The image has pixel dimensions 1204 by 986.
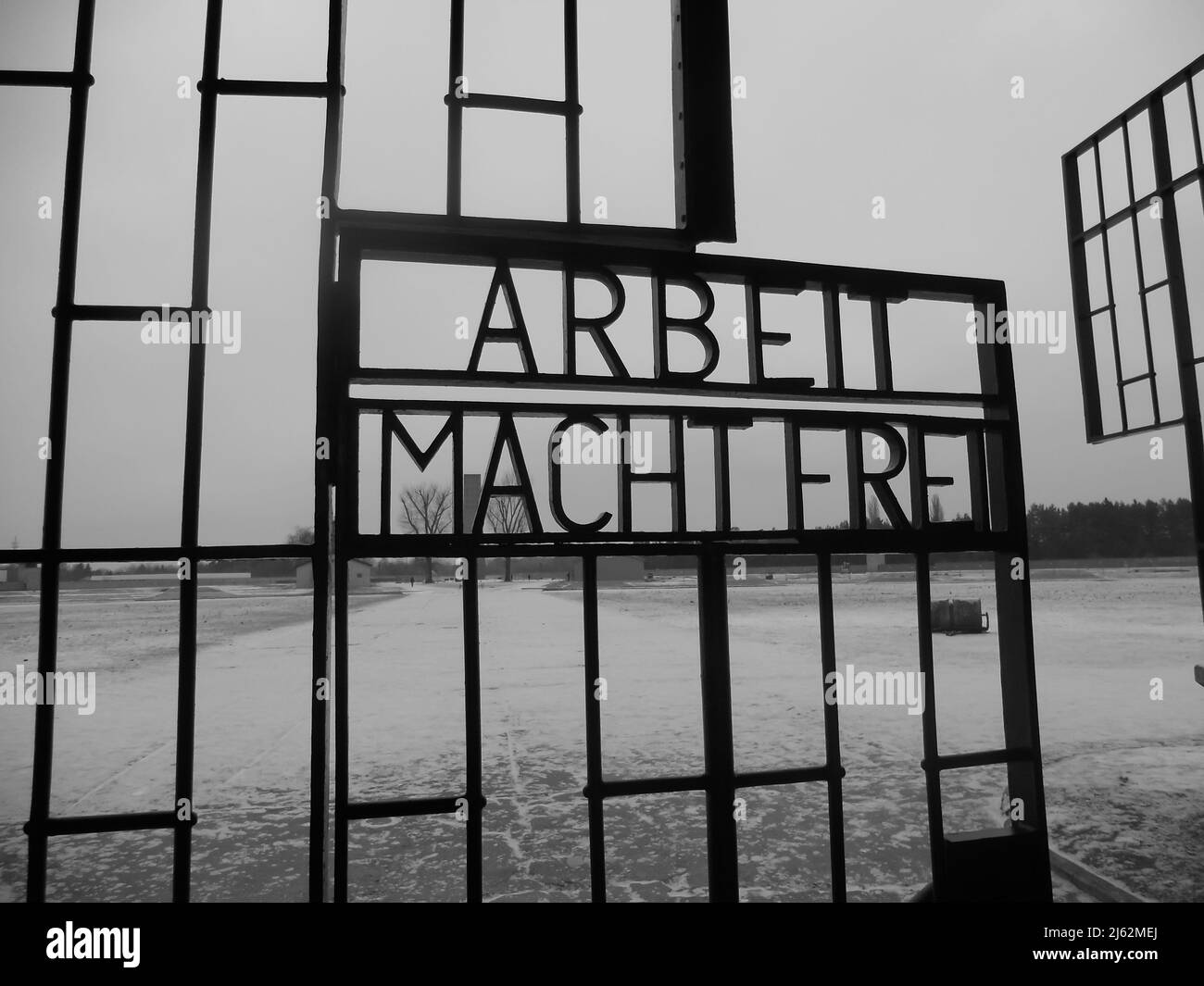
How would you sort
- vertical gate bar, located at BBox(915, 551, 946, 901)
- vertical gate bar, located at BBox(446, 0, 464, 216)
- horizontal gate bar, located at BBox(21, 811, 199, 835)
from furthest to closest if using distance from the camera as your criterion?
vertical gate bar, located at BBox(915, 551, 946, 901) → vertical gate bar, located at BBox(446, 0, 464, 216) → horizontal gate bar, located at BBox(21, 811, 199, 835)

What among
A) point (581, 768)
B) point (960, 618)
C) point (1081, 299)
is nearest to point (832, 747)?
point (581, 768)

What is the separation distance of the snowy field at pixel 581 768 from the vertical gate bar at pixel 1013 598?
1.20 metres

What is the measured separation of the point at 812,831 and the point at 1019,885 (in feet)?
5.95

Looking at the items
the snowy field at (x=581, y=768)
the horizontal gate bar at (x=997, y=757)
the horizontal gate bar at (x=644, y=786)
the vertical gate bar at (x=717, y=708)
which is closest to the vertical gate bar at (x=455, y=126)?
the vertical gate bar at (x=717, y=708)

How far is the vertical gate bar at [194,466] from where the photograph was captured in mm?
1728

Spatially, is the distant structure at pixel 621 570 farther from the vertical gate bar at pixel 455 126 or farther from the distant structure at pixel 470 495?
the vertical gate bar at pixel 455 126

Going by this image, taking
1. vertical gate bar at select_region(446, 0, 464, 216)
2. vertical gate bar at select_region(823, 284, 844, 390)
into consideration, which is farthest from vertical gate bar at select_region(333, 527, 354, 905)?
vertical gate bar at select_region(823, 284, 844, 390)

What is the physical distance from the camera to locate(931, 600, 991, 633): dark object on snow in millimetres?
13445

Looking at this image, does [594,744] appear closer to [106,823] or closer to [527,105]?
[106,823]

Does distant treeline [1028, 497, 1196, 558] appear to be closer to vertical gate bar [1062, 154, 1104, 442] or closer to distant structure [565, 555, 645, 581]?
distant structure [565, 555, 645, 581]

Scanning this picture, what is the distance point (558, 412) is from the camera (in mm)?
2023

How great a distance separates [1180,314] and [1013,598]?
283 cm

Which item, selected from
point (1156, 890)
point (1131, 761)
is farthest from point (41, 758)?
point (1131, 761)
